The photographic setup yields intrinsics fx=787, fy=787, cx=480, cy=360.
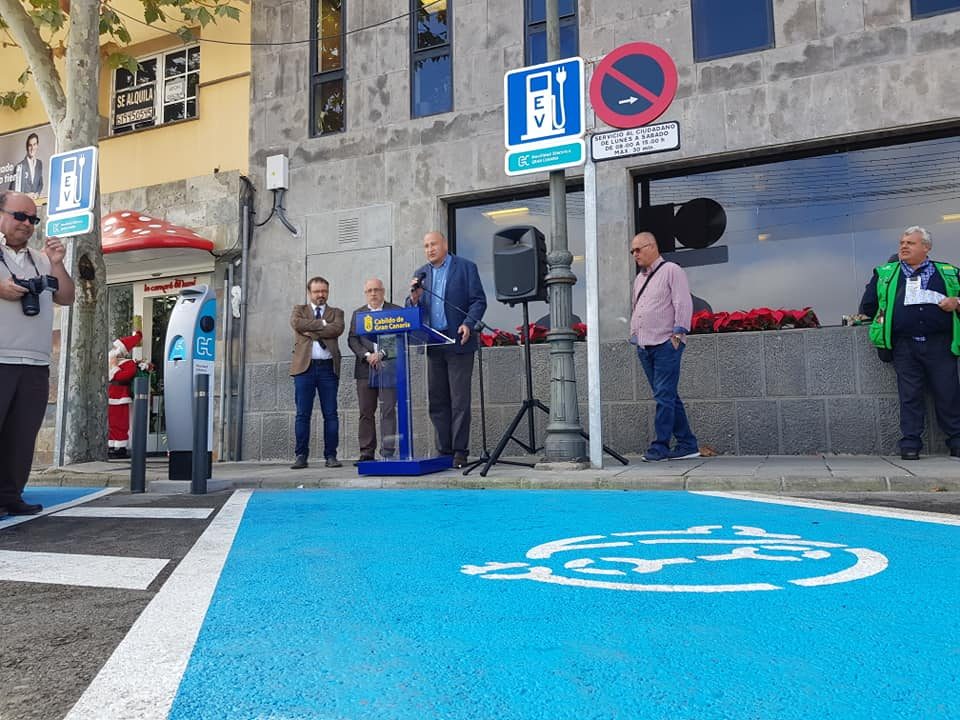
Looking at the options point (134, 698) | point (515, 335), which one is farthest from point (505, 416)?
point (134, 698)

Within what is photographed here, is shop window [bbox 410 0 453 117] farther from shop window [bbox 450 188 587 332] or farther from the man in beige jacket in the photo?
the man in beige jacket

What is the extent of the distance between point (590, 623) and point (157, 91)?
13.4 m

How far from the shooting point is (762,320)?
858 centimetres

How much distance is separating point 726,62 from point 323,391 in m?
5.97

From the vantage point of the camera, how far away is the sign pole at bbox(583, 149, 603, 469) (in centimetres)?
703

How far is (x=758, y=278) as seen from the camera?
9070mm

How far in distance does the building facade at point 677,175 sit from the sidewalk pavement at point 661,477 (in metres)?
1.10

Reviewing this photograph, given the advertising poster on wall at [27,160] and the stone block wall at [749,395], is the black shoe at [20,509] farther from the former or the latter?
the advertising poster on wall at [27,160]

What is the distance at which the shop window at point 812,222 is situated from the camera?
8.55 m

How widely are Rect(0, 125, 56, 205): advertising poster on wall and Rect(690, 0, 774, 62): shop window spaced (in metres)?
11.3

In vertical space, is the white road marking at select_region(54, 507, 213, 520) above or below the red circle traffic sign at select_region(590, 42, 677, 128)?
below

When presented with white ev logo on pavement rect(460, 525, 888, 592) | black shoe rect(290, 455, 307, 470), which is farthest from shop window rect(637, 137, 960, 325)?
white ev logo on pavement rect(460, 525, 888, 592)

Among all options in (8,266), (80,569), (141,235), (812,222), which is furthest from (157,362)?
(80,569)

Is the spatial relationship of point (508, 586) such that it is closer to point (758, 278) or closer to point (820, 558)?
point (820, 558)
